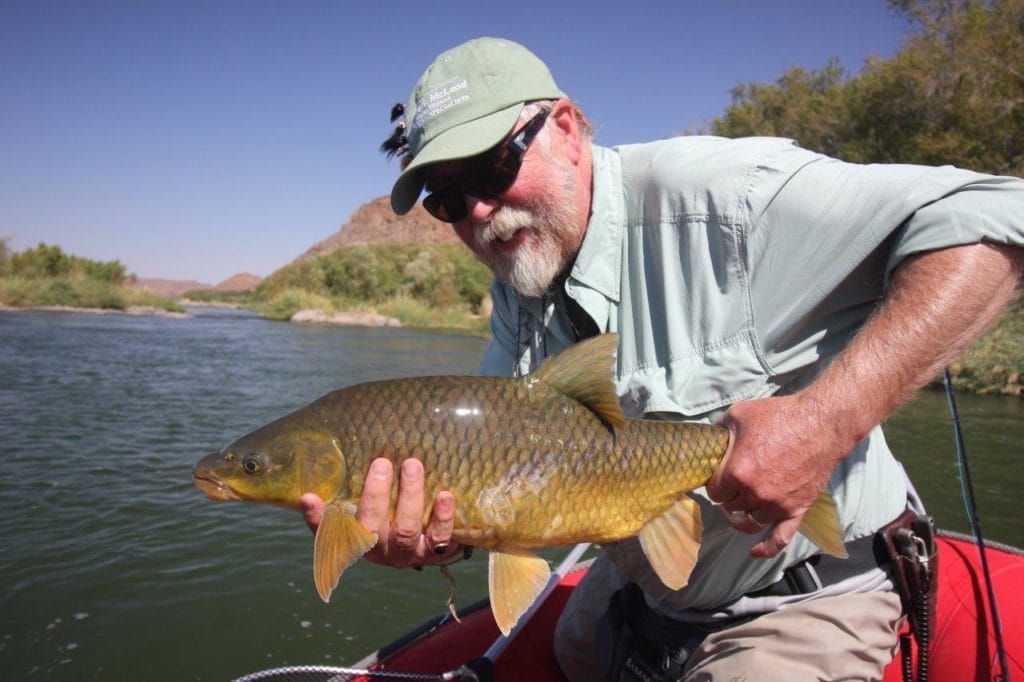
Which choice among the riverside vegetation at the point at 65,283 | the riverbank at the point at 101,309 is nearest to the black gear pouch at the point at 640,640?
the riverbank at the point at 101,309

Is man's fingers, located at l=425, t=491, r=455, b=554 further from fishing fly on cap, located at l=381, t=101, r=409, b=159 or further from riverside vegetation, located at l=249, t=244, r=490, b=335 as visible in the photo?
riverside vegetation, located at l=249, t=244, r=490, b=335

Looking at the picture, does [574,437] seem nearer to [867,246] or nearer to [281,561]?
[867,246]

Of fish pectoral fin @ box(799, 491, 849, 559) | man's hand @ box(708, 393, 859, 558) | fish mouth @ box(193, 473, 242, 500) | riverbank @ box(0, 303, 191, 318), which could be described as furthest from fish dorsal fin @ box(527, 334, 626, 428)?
riverbank @ box(0, 303, 191, 318)

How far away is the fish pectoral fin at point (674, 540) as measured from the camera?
2.15 metres

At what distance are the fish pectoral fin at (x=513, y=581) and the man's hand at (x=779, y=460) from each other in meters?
→ 0.65

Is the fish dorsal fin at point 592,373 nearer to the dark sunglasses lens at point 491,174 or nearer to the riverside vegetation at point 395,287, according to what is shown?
the dark sunglasses lens at point 491,174

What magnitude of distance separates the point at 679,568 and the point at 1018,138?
26.2 metres

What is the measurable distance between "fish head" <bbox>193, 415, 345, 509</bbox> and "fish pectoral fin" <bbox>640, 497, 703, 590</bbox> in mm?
976

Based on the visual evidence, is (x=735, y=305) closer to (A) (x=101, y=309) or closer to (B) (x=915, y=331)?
(B) (x=915, y=331)

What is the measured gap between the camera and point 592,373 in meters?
2.18

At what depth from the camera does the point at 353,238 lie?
5650 inches

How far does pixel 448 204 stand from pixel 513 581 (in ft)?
4.65

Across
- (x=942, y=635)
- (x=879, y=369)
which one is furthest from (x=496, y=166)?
(x=942, y=635)

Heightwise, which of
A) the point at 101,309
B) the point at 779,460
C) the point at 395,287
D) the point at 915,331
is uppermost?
the point at 395,287
